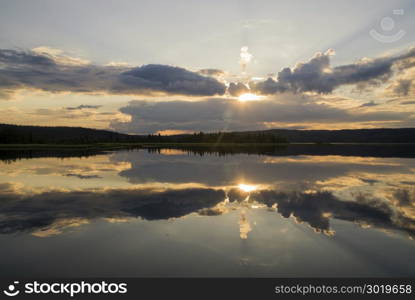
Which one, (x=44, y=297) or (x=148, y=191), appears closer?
(x=44, y=297)

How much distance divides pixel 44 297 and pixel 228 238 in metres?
7.64

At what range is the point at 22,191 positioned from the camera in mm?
25484

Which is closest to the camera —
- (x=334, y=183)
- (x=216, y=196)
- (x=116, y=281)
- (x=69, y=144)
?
(x=116, y=281)

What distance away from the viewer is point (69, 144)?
167125mm

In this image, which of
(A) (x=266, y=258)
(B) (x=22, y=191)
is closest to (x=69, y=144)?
(B) (x=22, y=191)

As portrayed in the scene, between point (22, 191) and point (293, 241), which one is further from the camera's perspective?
point (22, 191)

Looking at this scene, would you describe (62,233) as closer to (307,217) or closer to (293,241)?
(293,241)

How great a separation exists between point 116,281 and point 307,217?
11815mm

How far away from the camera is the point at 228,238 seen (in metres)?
13.6

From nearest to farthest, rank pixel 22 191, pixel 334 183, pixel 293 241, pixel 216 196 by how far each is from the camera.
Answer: pixel 293 241
pixel 216 196
pixel 22 191
pixel 334 183

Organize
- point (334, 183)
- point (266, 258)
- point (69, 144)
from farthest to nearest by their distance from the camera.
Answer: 1. point (69, 144)
2. point (334, 183)
3. point (266, 258)

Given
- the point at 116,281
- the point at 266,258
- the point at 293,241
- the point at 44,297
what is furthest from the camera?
the point at 293,241

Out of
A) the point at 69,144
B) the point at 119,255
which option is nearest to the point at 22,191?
the point at 119,255

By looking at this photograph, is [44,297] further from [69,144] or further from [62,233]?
[69,144]
